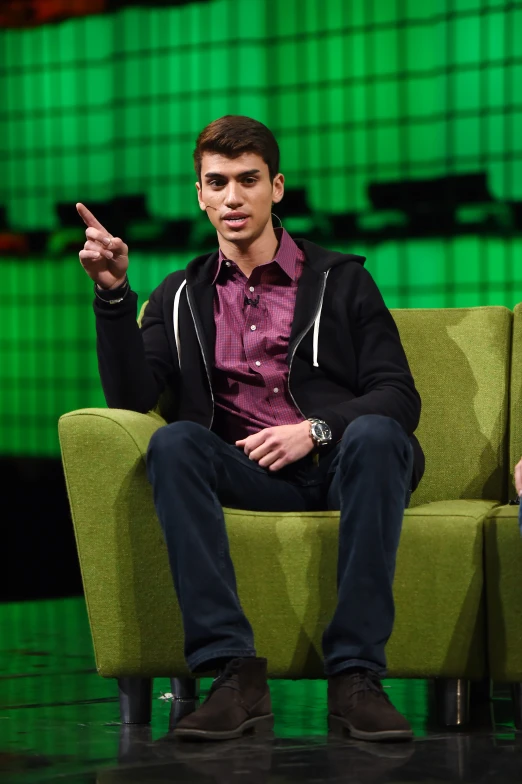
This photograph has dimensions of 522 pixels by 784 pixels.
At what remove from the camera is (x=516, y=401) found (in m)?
2.86

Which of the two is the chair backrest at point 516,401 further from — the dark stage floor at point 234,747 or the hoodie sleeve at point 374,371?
the dark stage floor at point 234,747

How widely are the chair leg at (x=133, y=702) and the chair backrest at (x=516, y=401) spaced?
3.22ft

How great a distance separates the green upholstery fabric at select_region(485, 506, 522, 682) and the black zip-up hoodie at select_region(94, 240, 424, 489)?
0.23 metres

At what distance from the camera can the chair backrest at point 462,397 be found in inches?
112

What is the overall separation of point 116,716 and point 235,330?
842 mm

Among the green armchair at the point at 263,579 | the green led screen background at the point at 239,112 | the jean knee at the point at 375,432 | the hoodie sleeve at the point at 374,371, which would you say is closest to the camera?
the jean knee at the point at 375,432

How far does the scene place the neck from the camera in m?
2.69

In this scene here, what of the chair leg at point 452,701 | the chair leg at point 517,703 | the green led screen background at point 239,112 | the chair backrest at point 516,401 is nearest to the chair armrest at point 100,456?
the chair leg at point 452,701

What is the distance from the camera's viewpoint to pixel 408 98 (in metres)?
5.54

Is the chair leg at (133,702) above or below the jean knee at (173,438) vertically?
below

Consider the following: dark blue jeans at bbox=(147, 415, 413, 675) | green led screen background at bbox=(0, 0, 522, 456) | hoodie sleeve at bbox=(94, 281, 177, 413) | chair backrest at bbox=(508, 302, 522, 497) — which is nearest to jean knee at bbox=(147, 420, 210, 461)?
dark blue jeans at bbox=(147, 415, 413, 675)

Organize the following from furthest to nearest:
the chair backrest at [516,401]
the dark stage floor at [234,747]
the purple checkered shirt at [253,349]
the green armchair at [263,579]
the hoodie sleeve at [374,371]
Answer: the chair backrest at [516,401] → the purple checkered shirt at [253,349] → the hoodie sleeve at [374,371] → the green armchair at [263,579] → the dark stage floor at [234,747]

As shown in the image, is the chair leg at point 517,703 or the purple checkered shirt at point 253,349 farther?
the purple checkered shirt at point 253,349

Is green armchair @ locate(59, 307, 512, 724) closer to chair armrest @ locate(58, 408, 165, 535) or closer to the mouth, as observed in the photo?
chair armrest @ locate(58, 408, 165, 535)
